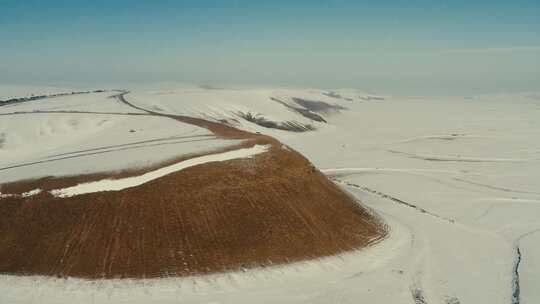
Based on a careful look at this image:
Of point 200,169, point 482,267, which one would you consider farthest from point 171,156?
point 482,267

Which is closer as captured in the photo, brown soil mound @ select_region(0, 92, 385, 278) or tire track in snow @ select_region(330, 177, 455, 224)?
brown soil mound @ select_region(0, 92, 385, 278)

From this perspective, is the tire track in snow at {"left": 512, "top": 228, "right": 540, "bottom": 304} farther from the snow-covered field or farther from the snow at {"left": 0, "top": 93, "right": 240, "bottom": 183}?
the snow at {"left": 0, "top": 93, "right": 240, "bottom": 183}

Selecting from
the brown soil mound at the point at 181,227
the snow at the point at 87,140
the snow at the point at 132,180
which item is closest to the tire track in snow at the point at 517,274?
the brown soil mound at the point at 181,227

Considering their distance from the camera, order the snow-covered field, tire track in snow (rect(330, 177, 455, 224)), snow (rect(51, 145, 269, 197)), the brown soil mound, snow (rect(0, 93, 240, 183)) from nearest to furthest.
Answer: the snow-covered field < the brown soil mound < snow (rect(51, 145, 269, 197)) < snow (rect(0, 93, 240, 183)) < tire track in snow (rect(330, 177, 455, 224))

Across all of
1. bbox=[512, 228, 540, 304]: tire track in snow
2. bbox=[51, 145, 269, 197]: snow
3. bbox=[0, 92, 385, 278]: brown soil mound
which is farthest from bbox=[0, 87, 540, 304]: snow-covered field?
bbox=[51, 145, 269, 197]: snow

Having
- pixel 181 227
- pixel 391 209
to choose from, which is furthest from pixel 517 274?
pixel 181 227

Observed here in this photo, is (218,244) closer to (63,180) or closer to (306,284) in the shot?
(306,284)
